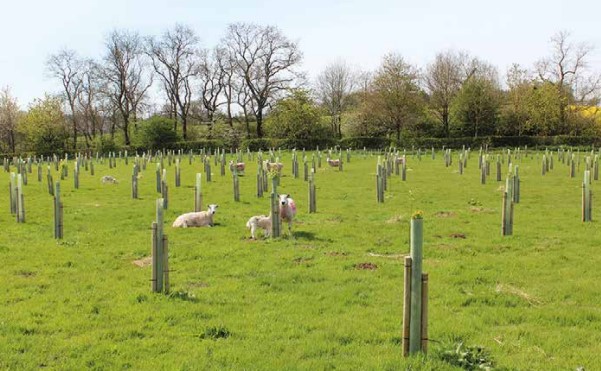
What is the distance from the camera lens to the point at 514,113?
63.3 meters

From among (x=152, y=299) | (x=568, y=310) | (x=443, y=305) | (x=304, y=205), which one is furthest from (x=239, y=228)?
(x=568, y=310)

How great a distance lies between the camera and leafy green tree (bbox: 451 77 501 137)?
62.4 m

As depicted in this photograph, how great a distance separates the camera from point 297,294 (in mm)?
8211

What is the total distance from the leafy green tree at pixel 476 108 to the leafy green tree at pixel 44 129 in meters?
46.0

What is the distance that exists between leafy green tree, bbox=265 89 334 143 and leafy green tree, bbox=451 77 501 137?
51.6ft

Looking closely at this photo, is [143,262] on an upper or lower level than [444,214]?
lower

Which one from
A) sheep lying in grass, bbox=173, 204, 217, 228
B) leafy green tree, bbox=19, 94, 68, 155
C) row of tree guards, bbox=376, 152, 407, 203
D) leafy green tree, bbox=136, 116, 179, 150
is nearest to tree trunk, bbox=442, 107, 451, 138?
leafy green tree, bbox=136, 116, 179, 150

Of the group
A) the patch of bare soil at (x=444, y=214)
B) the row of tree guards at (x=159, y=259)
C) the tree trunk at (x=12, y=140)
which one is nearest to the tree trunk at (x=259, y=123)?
the tree trunk at (x=12, y=140)

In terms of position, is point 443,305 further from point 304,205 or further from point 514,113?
point 514,113

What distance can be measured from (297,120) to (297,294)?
56854 millimetres

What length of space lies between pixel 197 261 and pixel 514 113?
5989 cm

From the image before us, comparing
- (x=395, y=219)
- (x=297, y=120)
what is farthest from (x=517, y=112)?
(x=395, y=219)

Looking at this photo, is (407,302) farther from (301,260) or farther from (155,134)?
(155,134)

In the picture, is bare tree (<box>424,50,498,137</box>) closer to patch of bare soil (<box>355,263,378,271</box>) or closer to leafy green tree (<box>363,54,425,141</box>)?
leafy green tree (<box>363,54,425,141</box>)
